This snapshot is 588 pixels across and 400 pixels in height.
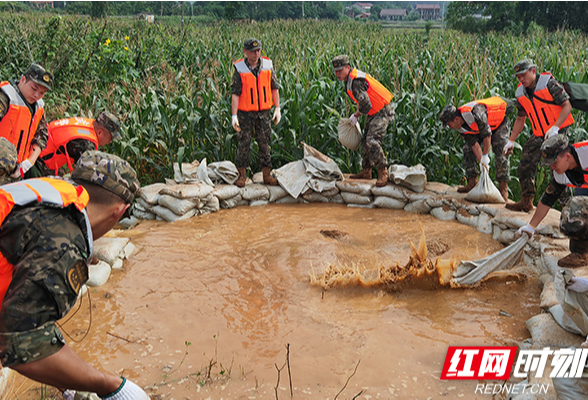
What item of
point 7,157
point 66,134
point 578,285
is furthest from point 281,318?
point 66,134

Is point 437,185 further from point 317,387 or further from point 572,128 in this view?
point 317,387

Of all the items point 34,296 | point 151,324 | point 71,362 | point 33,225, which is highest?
point 33,225

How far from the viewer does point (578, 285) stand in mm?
2717

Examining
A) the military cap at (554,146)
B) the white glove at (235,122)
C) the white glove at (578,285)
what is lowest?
the white glove at (578,285)

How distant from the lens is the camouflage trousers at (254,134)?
6.07m

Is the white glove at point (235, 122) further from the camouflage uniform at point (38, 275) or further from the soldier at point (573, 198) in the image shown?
the camouflage uniform at point (38, 275)

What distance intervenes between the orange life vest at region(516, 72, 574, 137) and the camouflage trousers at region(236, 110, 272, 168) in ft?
10.2

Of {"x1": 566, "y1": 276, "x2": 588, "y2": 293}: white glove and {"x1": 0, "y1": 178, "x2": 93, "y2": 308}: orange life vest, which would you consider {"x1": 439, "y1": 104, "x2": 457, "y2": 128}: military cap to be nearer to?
{"x1": 566, "y1": 276, "x2": 588, "y2": 293}: white glove

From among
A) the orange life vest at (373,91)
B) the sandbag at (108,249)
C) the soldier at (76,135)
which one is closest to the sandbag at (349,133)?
the orange life vest at (373,91)

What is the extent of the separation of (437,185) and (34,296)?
209 inches

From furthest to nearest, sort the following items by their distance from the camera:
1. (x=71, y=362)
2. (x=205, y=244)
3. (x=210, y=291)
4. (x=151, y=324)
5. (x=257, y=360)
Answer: (x=205, y=244)
(x=210, y=291)
(x=151, y=324)
(x=257, y=360)
(x=71, y=362)

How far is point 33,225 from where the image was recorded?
1611 mm

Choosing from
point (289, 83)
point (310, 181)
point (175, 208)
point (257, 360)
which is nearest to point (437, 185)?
point (310, 181)

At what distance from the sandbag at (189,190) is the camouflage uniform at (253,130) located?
68 centimetres
